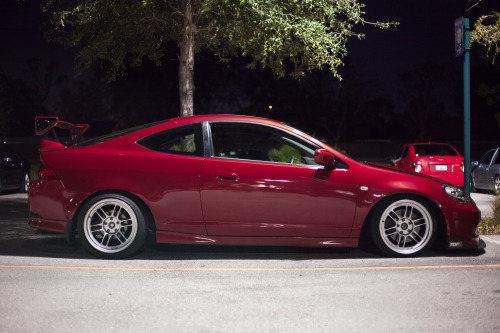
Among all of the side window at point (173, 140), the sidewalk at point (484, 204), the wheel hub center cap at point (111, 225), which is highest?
the side window at point (173, 140)

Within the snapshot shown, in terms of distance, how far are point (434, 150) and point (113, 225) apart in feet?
42.9

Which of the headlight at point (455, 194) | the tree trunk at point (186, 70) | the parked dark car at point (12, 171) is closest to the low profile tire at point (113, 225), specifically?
the headlight at point (455, 194)

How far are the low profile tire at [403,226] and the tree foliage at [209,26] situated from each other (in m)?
7.47

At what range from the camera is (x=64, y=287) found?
5.70 meters

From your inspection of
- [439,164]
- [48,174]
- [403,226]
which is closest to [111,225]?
[48,174]

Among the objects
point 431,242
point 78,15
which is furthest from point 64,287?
point 78,15

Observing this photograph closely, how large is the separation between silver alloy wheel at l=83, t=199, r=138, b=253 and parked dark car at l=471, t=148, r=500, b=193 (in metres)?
12.3

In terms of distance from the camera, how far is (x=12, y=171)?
1648cm

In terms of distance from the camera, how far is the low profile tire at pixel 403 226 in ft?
23.0

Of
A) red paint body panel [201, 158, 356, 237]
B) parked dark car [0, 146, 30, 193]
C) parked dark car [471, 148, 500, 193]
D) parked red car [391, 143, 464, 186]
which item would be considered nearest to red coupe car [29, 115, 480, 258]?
red paint body panel [201, 158, 356, 237]

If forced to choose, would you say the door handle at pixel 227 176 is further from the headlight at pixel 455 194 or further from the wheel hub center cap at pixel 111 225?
the headlight at pixel 455 194

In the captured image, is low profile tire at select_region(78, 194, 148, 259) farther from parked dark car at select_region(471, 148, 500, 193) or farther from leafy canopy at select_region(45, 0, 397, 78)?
parked dark car at select_region(471, 148, 500, 193)

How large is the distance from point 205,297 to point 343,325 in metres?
1.33

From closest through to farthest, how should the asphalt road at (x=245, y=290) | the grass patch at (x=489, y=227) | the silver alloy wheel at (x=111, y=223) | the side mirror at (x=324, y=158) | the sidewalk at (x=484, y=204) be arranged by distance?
the asphalt road at (x=245, y=290) < the side mirror at (x=324, y=158) < the silver alloy wheel at (x=111, y=223) < the grass patch at (x=489, y=227) < the sidewalk at (x=484, y=204)
